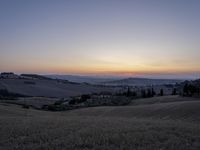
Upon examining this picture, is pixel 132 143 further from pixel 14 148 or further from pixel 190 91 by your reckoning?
pixel 190 91

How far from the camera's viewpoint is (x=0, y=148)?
1224cm

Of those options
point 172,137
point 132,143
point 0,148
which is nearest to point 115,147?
point 132,143

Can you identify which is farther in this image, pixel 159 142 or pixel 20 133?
pixel 20 133

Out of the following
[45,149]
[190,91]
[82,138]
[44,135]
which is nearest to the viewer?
[45,149]

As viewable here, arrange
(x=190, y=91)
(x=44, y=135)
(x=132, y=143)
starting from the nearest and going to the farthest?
1. (x=132, y=143)
2. (x=44, y=135)
3. (x=190, y=91)

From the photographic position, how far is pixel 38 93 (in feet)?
547

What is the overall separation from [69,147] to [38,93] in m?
158

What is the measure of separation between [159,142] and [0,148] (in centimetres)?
651

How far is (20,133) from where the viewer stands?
16.2 meters

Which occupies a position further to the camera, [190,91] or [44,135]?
[190,91]

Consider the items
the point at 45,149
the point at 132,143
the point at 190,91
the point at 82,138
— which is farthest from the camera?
the point at 190,91

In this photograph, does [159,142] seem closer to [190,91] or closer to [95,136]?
[95,136]

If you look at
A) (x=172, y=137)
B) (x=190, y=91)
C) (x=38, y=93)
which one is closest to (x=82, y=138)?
(x=172, y=137)

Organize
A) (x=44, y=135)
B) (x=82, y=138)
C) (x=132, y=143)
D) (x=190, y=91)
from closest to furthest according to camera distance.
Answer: (x=132, y=143), (x=82, y=138), (x=44, y=135), (x=190, y=91)
